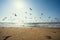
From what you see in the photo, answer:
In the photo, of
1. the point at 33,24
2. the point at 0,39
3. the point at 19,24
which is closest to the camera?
the point at 0,39

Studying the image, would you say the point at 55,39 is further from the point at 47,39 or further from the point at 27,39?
the point at 27,39

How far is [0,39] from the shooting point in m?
6.56

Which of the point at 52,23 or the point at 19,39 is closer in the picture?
the point at 19,39

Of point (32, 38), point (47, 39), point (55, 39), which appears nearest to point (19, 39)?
point (32, 38)

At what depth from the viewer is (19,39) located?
6.72 meters

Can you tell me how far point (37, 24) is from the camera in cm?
1403

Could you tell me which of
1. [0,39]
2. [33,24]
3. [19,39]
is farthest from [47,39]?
[33,24]

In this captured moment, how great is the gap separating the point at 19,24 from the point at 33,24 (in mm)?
1984

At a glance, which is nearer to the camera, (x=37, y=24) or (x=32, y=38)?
(x=32, y=38)

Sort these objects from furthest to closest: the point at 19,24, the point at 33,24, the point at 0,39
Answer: the point at 33,24 → the point at 19,24 → the point at 0,39

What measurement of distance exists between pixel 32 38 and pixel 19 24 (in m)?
6.48

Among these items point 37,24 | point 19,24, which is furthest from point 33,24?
point 19,24

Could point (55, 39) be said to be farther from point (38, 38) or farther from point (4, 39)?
point (4, 39)

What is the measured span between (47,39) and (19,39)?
59.3 inches
